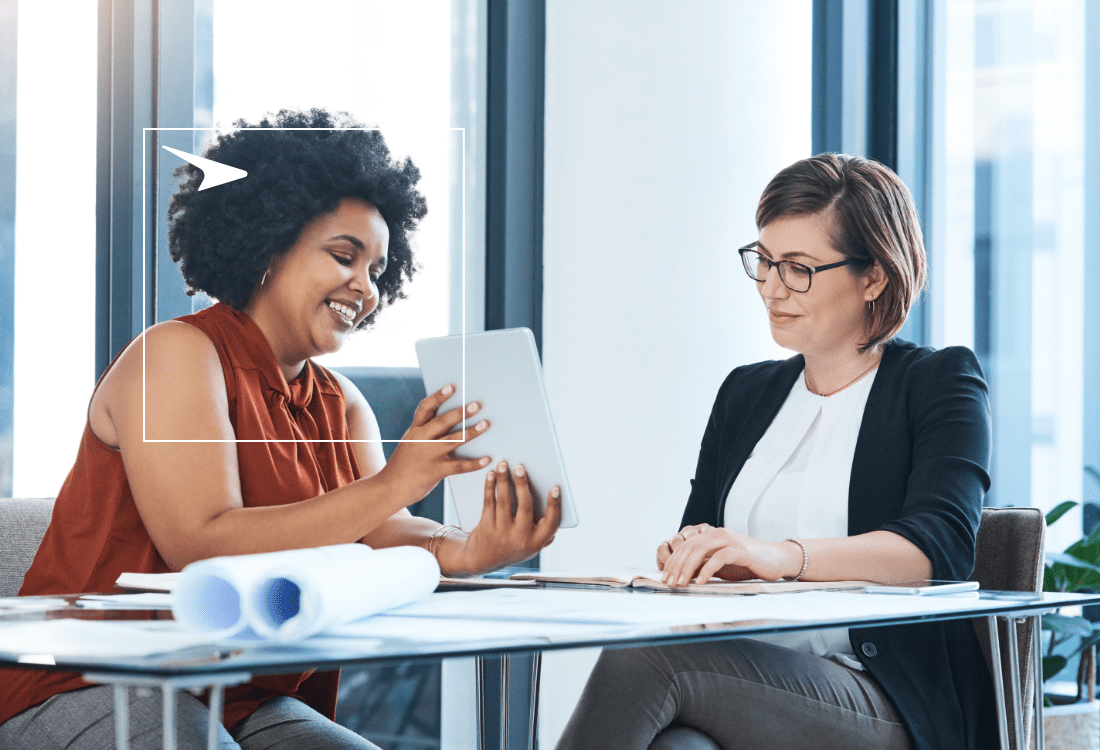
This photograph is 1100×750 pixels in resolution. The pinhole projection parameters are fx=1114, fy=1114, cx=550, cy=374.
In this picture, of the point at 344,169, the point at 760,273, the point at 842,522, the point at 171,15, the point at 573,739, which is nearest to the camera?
the point at 573,739

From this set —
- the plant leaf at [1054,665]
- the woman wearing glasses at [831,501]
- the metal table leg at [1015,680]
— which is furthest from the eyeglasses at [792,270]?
the plant leaf at [1054,665]

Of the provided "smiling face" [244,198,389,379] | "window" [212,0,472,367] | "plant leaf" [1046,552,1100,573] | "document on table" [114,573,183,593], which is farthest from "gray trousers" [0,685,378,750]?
"plant leaf" [1046,552,1100,573]

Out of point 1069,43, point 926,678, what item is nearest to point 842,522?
point 926,678

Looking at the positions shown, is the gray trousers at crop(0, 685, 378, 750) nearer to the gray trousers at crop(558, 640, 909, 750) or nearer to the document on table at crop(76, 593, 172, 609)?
the document on table at crop(76, 593, 172, 609)

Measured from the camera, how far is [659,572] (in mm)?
1323

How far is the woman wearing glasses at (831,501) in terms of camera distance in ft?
4.07

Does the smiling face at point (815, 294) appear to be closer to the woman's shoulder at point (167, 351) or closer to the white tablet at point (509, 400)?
the white tablet at point (509, 400)

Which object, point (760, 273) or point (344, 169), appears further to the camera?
point (760, 273)

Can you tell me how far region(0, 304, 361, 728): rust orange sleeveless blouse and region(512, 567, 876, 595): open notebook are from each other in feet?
1.04

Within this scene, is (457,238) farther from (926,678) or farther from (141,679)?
(141,679)

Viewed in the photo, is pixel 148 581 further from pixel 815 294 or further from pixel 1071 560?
pixel 1071 560

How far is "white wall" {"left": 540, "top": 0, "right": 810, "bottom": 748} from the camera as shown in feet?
8.35

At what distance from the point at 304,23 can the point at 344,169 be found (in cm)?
86

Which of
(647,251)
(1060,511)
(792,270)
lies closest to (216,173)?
(792,270)
